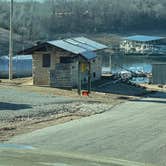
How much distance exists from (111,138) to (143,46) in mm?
77817

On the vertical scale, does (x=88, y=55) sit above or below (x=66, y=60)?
above

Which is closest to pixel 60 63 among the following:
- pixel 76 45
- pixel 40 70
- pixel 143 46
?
pixel 40 70

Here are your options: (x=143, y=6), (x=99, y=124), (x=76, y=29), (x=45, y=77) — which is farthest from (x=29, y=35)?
(x=99, y=124)

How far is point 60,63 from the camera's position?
40.8 meters

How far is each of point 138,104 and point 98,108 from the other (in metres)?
3.74

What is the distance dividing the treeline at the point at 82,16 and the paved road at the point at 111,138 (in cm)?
7078

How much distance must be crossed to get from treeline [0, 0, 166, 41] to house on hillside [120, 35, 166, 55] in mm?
11006

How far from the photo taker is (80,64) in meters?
38.5

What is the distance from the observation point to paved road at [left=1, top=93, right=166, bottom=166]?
17969 millimetres

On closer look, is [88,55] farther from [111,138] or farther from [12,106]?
[111,138]

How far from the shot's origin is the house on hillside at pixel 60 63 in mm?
40062

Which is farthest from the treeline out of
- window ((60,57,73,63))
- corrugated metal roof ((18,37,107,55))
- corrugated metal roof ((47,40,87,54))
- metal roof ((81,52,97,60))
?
window ((60,57,73,63))

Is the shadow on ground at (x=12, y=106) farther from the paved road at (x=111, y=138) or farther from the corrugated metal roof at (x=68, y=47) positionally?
the corrugated metal roof at (x=68, y=47)

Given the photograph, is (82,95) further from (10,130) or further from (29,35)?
(29,35)
